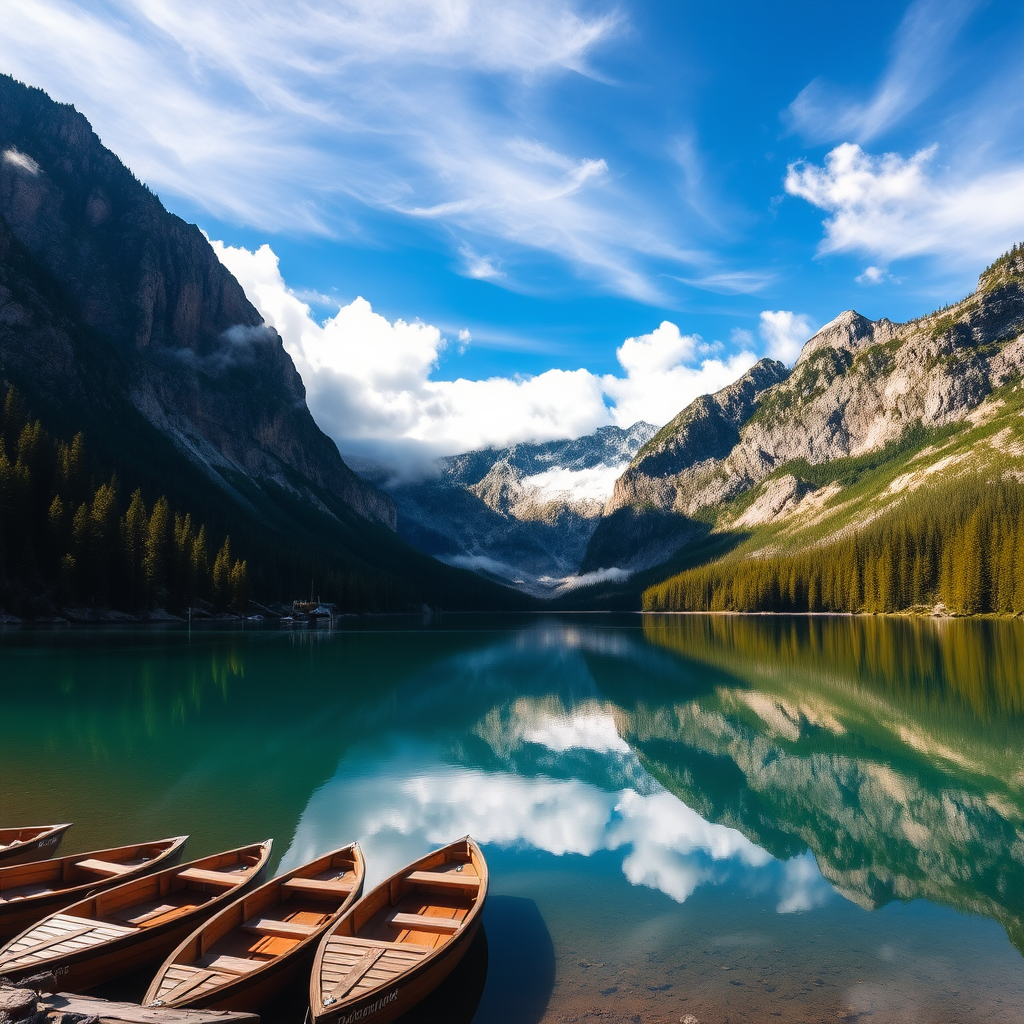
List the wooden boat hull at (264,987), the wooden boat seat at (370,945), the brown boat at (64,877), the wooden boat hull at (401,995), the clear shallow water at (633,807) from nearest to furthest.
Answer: the wooden boat hull at (401,995), the wooden boat hull at (264,987), the wooden boat seat at (370,945), the brown boat at (64,877), the clear shallow water at (633,807)

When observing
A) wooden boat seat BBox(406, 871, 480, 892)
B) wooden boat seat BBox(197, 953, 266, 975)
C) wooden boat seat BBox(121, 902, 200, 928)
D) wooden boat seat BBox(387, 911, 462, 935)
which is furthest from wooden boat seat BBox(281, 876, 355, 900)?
wooden boat seat BBox(197, 953, 266, 975)

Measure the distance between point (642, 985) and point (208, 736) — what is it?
23136mm

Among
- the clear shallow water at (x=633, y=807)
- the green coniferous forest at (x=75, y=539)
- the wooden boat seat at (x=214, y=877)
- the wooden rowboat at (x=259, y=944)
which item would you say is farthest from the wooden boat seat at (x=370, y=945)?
the green coniferous forest at (x=75, y=539)

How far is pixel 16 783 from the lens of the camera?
20375mm

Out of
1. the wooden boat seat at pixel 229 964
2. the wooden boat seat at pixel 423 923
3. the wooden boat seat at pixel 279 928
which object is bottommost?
the wooden boat seat at pixel 423 923

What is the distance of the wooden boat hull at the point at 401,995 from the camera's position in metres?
8.05

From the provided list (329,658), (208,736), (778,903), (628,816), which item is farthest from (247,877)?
(329,658)

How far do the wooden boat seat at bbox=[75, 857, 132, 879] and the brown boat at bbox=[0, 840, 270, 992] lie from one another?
2.57 feet

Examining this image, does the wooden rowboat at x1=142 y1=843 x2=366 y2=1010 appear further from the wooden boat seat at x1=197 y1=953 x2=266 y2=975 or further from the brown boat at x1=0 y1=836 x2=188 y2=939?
the brown boat at x1=0 y1=836 x2=188 y2=939

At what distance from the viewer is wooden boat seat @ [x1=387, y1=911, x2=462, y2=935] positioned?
33.9 ft

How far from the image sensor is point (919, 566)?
124 m

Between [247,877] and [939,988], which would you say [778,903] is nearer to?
[939,988]

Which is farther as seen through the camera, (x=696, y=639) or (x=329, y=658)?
(x=696, y=639)

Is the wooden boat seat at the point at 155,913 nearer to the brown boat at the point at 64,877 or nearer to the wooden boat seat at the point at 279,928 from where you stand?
the brown boat at the point at 64,877
